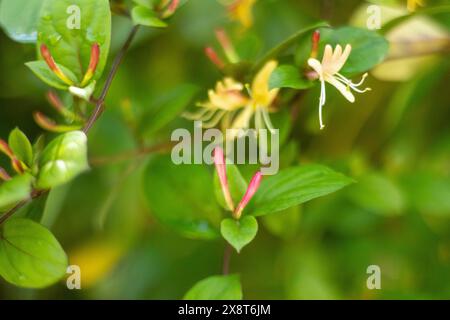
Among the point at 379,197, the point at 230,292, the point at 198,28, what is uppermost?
the point at 198,28

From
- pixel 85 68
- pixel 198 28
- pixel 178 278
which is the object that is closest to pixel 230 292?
pixel 85 68

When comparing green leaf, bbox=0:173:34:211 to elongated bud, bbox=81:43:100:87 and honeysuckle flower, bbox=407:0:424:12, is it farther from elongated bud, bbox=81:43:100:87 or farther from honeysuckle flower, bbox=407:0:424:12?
honeysuckle flower, bbox=407:0:424:12

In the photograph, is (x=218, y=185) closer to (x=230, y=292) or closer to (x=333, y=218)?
(x=230, y=292)

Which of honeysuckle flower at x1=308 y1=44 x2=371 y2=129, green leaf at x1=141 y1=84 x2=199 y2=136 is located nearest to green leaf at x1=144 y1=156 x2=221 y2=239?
green leaf at x1=141 y1=84 x2=199 y2=136

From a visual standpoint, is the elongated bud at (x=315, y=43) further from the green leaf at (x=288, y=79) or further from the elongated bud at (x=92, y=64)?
the elongated bud at (x=92, y=64)

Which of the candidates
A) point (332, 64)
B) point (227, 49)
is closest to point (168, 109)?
point (227, 49)

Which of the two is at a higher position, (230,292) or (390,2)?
(390,2)
